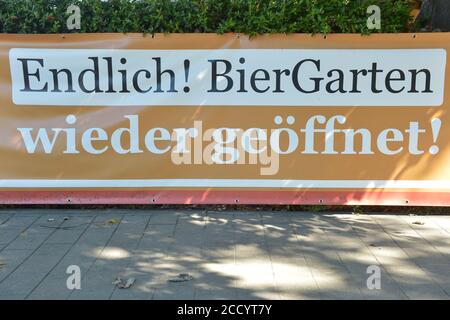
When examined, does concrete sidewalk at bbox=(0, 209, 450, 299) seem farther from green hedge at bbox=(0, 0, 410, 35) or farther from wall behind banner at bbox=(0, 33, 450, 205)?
green hedge at bbox=(0, 0, 410, 35)

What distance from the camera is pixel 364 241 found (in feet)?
16.9

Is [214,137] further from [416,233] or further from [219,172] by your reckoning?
[416,233]

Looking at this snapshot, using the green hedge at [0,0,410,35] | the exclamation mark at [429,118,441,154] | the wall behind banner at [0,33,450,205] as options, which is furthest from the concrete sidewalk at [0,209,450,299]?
the green hedge at [0,0,410,35]

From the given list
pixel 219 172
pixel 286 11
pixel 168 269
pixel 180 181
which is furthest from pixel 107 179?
pixel 286 11

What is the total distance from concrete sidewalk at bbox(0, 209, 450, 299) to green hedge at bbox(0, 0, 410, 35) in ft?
6.78

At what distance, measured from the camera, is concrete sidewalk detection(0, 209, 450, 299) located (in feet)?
13.6

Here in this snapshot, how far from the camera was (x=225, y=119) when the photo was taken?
5762 mm

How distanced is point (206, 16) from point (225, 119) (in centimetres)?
114

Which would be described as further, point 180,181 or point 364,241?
point 180,181

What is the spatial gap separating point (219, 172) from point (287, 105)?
3.48 ft

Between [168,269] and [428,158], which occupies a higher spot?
[428,158]

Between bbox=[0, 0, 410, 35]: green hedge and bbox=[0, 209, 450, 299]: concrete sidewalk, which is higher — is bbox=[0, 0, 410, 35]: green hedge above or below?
above

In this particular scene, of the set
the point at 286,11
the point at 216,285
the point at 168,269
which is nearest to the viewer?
the point at 216,285

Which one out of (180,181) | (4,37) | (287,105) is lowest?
(180,181)
